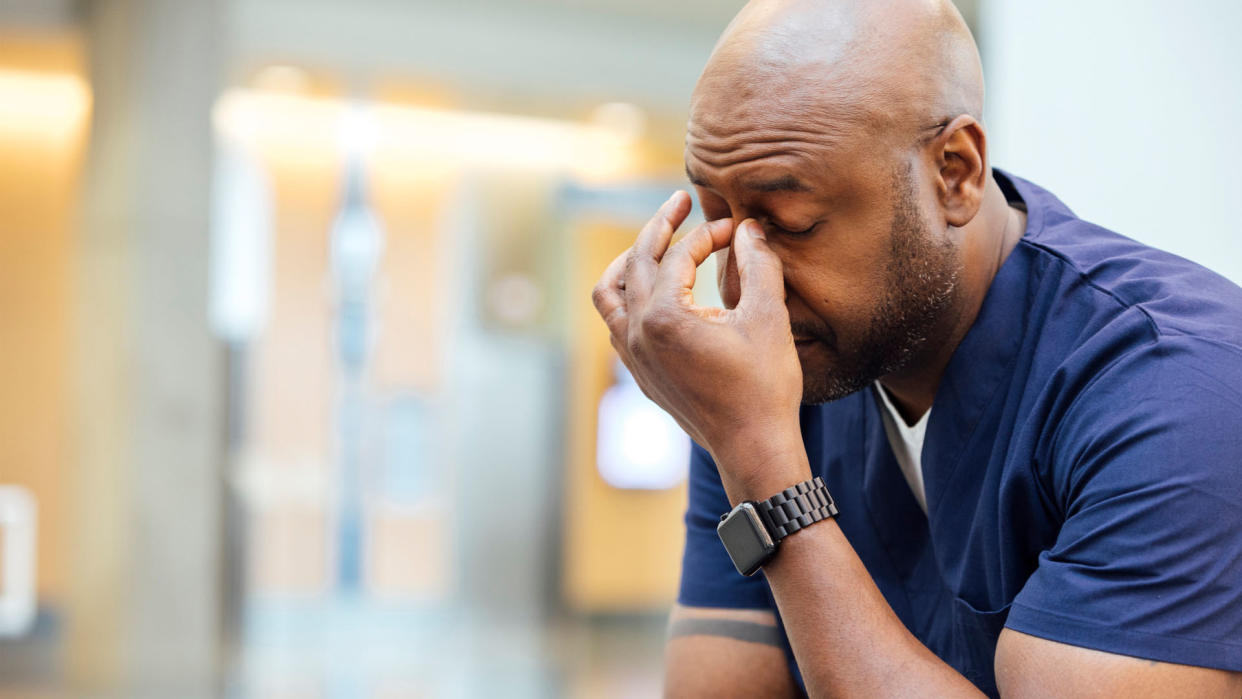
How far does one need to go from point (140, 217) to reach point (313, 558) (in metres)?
2.44

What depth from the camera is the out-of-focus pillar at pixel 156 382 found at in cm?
488

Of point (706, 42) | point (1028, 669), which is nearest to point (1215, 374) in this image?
point (1028, 669)

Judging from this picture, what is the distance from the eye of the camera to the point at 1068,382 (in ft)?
3.24

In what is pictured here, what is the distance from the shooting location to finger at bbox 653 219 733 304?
1.04 meters

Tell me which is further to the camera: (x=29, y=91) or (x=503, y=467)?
(x=503, y=467)

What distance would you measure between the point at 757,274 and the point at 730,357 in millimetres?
90

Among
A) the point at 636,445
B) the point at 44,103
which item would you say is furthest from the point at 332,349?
the point at 44,103

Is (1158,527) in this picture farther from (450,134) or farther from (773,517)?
(450,134)

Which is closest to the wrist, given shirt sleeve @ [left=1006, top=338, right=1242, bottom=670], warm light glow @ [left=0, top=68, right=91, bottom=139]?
shirt sleeve @ [left=1006, top=338, right=1242, bottom=670]

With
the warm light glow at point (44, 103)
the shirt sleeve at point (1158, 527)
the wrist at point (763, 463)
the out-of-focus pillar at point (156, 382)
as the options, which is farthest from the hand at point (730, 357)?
the warm light glow at point (44, 103)

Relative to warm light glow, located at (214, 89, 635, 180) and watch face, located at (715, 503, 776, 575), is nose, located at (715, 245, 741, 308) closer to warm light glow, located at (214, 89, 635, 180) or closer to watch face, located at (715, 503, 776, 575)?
watch face, located at (715, 503, 776, 575)

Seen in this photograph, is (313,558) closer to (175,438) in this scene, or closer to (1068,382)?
(175,438)

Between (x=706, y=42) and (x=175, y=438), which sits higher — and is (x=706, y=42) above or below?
above

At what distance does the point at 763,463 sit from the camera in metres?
1.00
